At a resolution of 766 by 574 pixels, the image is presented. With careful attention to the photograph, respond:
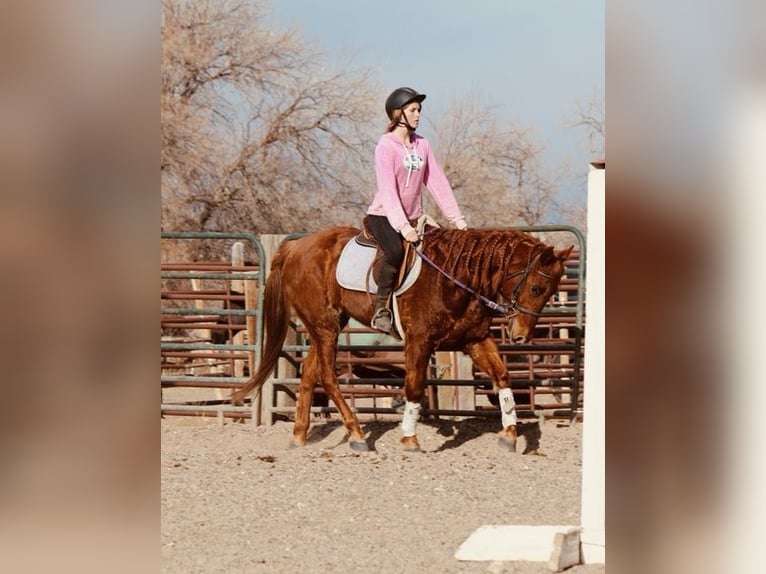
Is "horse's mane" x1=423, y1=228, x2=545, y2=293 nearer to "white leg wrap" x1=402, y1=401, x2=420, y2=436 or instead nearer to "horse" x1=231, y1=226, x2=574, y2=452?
"horse" x1=231, y1=226, x2=574, y2=452

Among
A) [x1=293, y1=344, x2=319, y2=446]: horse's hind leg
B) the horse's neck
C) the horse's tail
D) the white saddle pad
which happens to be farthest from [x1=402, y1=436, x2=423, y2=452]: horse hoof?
the horse's tail

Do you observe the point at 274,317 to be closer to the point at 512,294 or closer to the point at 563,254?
the point at 512,294

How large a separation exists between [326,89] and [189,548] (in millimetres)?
19192

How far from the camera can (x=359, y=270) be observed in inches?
306

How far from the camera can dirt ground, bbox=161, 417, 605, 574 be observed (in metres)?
4.16

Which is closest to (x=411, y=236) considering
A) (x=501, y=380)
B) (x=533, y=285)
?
(x=533, y=285)

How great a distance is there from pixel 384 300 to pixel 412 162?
1024 millimetres

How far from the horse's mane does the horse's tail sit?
149 cm

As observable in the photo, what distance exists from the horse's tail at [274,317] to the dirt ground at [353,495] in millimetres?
645
